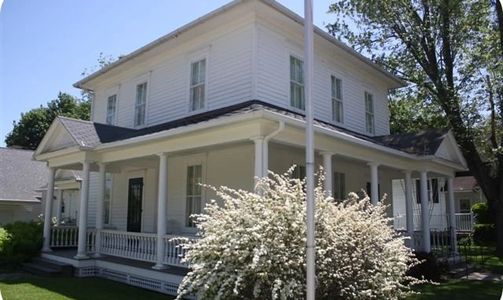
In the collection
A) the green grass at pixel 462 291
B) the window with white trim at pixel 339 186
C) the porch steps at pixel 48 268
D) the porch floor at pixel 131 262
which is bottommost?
the green grass at pixel 462 291

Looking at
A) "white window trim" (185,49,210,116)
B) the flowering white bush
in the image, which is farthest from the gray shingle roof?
the flowering white bush

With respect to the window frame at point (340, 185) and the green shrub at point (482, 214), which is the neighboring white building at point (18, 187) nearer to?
the window frame at point (340, 185)

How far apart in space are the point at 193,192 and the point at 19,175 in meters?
19.5

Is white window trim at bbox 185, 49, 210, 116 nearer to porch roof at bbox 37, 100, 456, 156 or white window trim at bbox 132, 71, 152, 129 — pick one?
porch roof at bbox 37, 100, 456, 156

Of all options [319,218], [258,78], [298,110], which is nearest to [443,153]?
[298,110]

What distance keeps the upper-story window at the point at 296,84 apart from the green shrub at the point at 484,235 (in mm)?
18763

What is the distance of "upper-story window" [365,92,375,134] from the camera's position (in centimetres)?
1741

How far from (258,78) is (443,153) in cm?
791

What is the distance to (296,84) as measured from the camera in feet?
44.0

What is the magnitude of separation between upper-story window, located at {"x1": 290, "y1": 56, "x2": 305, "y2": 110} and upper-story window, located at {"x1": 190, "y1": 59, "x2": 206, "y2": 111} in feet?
8.74

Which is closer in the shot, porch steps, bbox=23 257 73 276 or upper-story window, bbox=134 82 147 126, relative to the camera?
porch steps, bbox=23 257 73 276

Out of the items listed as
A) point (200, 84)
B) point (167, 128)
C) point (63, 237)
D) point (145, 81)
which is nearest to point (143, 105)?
point (145, 81)

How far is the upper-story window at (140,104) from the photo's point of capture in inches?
635

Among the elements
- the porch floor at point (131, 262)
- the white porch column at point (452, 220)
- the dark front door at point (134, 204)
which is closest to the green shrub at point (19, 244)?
the porch floor at point (131, 262)
